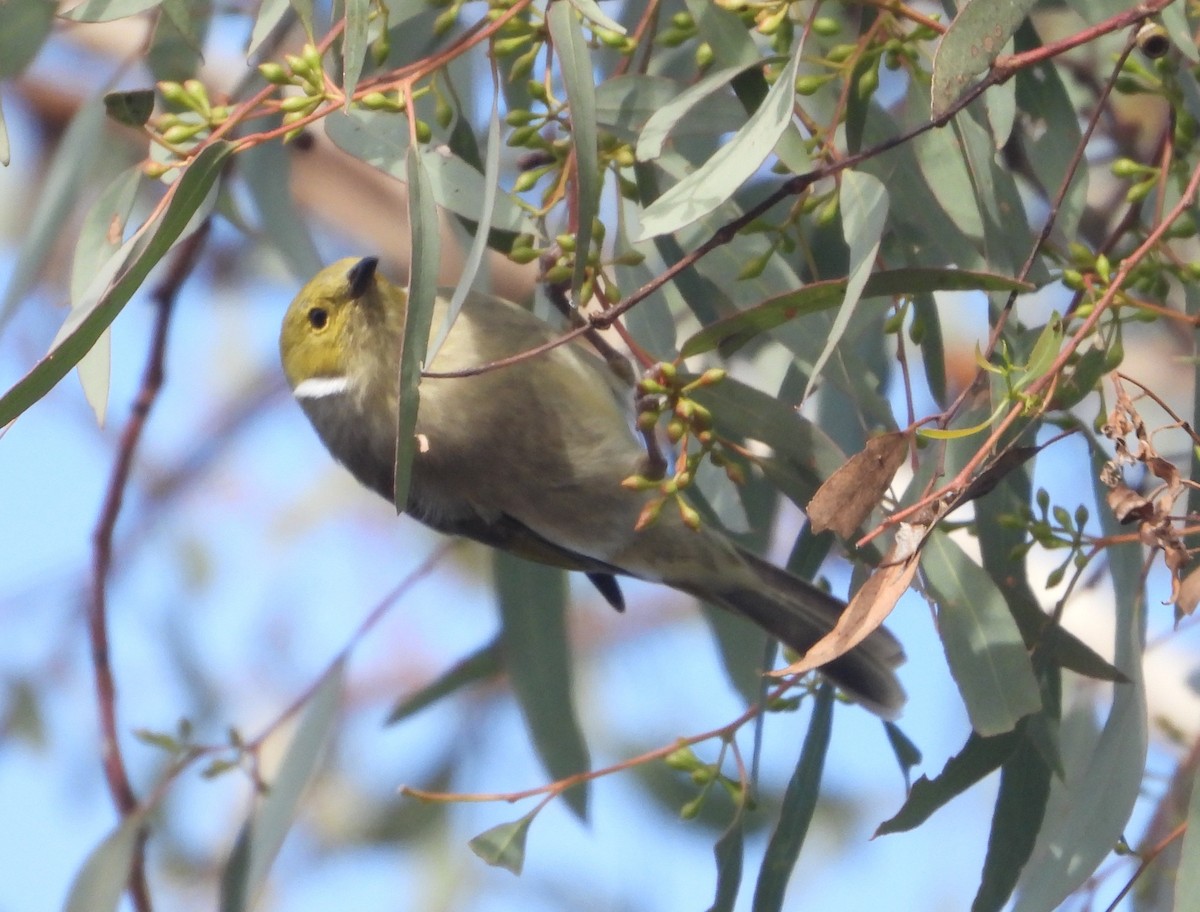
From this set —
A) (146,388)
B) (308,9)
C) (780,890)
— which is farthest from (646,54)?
(146,388)

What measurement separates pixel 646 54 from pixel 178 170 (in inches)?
31.3

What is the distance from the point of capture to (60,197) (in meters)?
3.11

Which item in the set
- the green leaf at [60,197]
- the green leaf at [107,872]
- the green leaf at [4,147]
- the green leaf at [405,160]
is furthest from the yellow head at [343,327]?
the green leaf at [107,872]

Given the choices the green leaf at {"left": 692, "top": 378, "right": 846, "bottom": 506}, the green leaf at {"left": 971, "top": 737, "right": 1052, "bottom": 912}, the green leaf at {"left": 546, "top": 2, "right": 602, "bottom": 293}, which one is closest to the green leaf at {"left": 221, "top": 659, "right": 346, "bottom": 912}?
the green leaf at {"left": 692, "top": 378, "right": 846, "bottom": 506}

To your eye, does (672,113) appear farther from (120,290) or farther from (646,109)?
(120,290)

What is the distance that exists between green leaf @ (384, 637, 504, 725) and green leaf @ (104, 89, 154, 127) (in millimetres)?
1705

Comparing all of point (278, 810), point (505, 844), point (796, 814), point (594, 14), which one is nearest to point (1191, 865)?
point (796, 814)

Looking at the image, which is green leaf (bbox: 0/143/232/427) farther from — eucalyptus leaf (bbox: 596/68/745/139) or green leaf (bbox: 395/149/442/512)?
eucalyptus leaf (bbox: 596/68/745/139)

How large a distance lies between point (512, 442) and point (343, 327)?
1.35 feet

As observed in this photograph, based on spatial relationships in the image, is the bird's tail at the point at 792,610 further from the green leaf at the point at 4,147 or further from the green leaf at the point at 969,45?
the green leaf at the point at 4,147

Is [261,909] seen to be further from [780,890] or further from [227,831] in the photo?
[780,890]

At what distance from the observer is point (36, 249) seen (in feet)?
9.95

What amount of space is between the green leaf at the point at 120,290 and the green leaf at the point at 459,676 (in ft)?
5.34

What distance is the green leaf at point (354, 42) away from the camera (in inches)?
63.6
